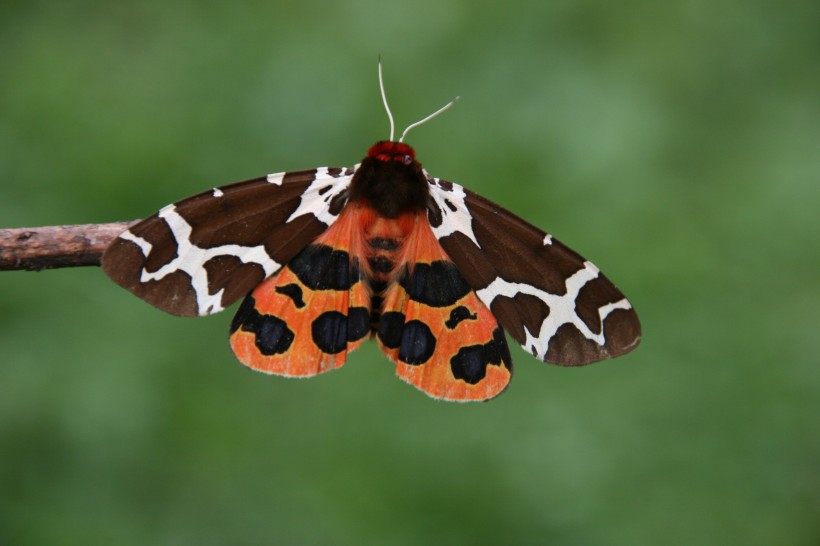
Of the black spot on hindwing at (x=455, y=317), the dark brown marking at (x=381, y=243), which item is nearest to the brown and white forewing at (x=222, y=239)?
the dark brown marking at (x=381, y=243)

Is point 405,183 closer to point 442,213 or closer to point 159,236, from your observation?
point 442,213

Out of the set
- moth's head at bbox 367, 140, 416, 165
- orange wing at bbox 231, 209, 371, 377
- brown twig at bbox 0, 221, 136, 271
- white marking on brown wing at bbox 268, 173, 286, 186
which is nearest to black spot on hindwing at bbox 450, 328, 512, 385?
orange wing at bbox 231, 209, 371, 377

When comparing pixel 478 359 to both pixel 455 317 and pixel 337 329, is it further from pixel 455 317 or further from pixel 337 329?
pixel 337 329

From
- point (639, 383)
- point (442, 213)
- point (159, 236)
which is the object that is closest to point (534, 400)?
point (639, 383)

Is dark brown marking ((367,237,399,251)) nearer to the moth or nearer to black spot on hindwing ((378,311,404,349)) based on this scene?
the moth

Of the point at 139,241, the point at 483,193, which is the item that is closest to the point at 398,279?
the point at 139,241
